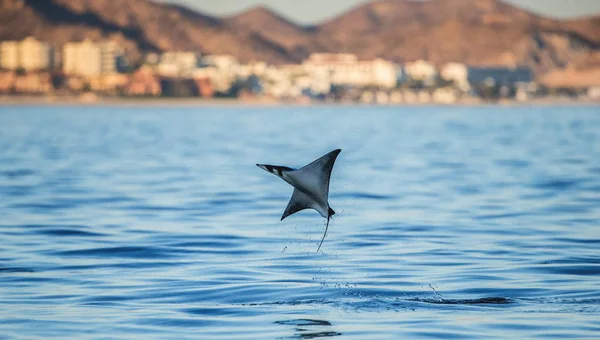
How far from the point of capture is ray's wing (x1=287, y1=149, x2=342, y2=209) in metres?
16.2

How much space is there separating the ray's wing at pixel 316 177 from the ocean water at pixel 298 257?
1.88m

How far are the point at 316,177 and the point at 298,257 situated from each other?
7298 millimetres

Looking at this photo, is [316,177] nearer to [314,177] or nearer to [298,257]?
[314,177]

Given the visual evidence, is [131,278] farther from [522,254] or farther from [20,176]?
[20,176]

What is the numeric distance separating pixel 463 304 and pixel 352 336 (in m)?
2.75

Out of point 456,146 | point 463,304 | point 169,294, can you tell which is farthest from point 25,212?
point 456,146

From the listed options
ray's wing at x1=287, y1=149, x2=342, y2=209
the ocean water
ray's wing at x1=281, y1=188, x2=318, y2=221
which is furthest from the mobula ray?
the ocean water

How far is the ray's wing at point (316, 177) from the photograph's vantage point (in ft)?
53.3

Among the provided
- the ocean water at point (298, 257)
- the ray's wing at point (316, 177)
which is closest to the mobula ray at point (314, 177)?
the ray's wing at point (316, 177)

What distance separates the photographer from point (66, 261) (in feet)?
73.8

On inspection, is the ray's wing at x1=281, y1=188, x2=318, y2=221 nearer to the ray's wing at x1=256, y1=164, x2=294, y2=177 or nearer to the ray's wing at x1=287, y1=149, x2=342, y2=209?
the ray's wing at x1=287, y1=149, x2=342, y2=209

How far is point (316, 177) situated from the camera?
16.5 metres

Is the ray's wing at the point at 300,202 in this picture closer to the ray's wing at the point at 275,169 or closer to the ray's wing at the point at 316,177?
the ray's wing at the point at 316,177

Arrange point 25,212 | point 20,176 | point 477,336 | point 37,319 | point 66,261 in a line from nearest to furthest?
point 477,336 → point 37,319 → point 66,261 → point 25,212 → point 20,176
